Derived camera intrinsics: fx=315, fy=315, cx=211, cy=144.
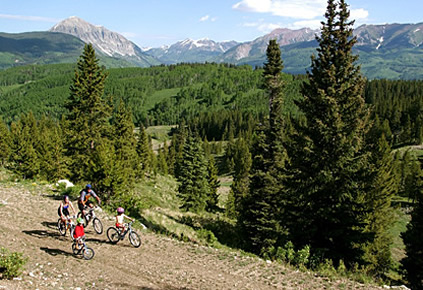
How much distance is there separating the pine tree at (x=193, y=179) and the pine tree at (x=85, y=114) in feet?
50.0

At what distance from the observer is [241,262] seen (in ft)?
49.9

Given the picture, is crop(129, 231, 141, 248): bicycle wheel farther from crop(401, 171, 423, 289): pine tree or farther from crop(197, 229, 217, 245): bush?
crop(401, 171, 423, 289): pine tree

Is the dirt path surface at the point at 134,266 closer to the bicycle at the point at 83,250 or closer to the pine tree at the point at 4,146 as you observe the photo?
the bicycle at the point at 83,250

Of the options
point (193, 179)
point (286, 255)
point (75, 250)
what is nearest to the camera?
point (75, 250)

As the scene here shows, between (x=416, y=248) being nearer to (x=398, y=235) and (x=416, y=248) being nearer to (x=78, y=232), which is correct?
(x=398, y=235)

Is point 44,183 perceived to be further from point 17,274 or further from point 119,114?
point 119,114

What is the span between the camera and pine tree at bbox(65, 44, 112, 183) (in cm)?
3672

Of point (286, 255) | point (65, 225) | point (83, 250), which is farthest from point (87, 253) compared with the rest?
point (286, 255)

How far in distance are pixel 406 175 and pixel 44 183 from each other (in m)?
87.1

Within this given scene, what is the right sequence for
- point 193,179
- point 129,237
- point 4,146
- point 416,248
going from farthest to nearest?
point 4,146
point 193,179
point 416,248
point 129,237

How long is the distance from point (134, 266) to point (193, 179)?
36.3 metres

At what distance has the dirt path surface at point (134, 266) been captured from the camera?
11.9 meters

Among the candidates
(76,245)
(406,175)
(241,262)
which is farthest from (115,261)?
(406,175)

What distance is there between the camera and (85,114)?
37.3m
